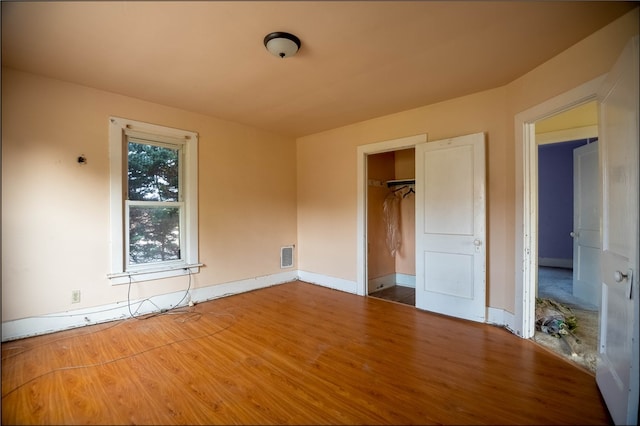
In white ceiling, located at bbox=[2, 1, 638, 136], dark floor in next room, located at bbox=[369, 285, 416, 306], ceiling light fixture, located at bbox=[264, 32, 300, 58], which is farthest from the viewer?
dark floor in next room, located at bbox=[369, 285, 416, 306]

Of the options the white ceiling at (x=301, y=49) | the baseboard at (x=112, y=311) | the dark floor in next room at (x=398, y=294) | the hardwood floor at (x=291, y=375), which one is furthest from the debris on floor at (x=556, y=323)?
the baseboard at (x=112, y=311)

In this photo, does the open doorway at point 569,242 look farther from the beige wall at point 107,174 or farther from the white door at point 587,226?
the beige wall at point 107,174

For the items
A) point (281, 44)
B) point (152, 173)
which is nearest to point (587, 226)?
point (281, 44)

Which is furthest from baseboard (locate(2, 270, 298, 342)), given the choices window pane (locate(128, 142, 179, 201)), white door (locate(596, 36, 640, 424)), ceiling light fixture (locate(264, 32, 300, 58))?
white door (locate(596, 36, 640, 424))

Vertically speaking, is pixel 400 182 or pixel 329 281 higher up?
pixel 400 182

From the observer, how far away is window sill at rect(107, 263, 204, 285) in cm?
311

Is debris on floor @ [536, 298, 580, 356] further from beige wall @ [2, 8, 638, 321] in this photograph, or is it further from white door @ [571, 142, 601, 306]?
white door @ [571, 142, 601, 306]

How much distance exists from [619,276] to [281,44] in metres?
2.63

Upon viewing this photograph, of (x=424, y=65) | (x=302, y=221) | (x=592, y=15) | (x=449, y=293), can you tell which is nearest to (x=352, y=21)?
(x=424, y=65)

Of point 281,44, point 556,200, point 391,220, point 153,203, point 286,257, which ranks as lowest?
point 286,257

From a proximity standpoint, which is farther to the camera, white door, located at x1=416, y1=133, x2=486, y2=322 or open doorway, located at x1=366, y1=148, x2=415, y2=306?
open doorway, located at x1=366, y1=148, x2=415, y2=306

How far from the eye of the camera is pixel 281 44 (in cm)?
207

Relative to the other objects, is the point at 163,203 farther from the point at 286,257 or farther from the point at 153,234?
the point at 286,257

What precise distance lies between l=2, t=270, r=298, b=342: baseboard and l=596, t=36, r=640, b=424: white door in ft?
12.8
